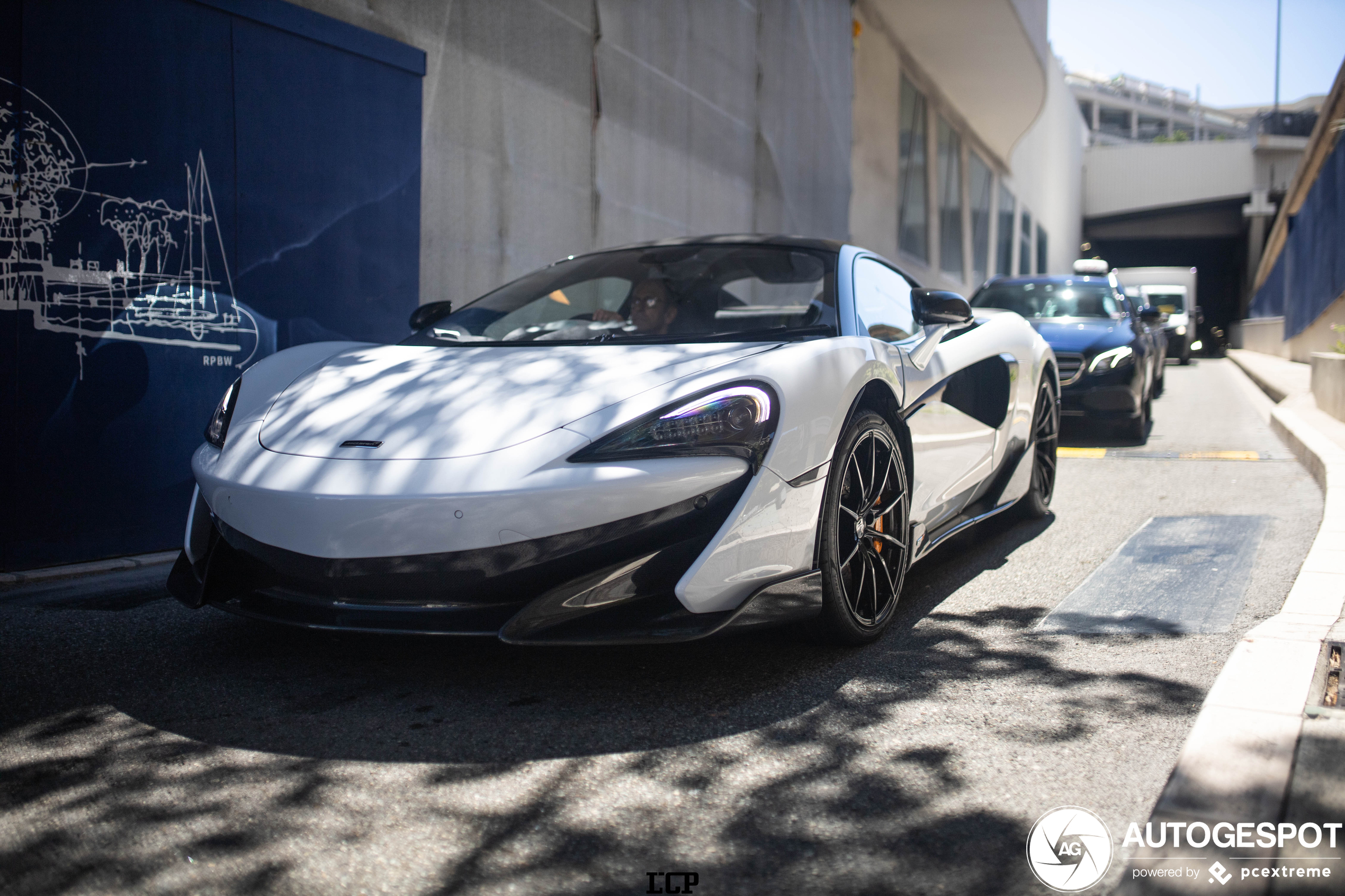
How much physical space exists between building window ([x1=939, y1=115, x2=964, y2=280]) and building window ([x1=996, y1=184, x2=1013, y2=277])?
18.5 ft

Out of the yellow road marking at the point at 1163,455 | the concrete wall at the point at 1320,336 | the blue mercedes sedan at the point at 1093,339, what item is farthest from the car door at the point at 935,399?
the concrete wall at the point at 1320,336

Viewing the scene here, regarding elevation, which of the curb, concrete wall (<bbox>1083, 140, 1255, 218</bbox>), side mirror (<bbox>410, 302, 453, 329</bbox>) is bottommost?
the curb

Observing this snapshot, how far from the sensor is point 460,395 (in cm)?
303

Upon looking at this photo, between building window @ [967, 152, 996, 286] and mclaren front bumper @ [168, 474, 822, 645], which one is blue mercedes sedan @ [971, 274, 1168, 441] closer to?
mclaren front bumper @ [168, 474, 822, 645]

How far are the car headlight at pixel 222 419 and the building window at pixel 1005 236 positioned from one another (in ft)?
94.6

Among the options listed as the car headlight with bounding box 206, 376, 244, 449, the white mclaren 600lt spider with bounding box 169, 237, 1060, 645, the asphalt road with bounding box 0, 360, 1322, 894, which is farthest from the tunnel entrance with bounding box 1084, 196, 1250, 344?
the car headlight with bounding box 206, 376, 244, 449

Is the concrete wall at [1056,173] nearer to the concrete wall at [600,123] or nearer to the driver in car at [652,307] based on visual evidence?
the concrete wall at [600,123]

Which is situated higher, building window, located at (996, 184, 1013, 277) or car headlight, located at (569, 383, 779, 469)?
building window, located at (996, 184, 1013, 277)

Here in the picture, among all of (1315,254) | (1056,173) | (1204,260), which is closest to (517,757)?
(1315,254)

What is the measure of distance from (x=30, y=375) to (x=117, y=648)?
1.83 m

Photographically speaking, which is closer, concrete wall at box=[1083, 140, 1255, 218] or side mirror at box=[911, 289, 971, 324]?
side mirror at box=[911, 289, 971, 324]

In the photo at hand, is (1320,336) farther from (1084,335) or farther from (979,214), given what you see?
(979,214)

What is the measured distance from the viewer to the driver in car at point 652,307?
4.04 m

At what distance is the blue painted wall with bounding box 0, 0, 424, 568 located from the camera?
4.51m
